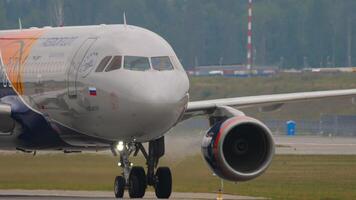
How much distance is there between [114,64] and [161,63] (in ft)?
3.00

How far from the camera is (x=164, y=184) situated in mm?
29562

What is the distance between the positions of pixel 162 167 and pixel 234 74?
79.1 m

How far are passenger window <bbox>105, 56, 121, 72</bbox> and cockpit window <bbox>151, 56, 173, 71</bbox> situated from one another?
66 cm

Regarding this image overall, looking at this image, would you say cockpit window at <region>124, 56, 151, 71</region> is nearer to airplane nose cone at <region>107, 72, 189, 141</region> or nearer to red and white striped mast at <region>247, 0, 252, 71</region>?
airplane nose cone at <region>107, 72, 189, 141</region>

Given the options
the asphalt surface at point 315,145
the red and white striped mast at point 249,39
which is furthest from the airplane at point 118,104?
the red and white striped mast at point 249,39

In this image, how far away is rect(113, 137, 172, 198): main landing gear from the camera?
94.4ft

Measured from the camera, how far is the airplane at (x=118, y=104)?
27.5 m

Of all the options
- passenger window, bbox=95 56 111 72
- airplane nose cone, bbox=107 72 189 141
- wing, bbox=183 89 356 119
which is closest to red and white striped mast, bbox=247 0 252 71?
wing, bbox=183 89 356 119

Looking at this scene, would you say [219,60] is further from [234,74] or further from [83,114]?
[83,114]

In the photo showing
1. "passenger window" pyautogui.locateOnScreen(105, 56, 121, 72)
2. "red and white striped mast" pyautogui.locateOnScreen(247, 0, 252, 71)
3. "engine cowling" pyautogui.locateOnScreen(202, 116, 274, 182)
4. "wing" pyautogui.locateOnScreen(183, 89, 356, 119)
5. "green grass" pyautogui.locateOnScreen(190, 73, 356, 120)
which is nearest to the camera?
"engine cowling" pyautogui.locateOnScreen(202, 116, 274, 182)

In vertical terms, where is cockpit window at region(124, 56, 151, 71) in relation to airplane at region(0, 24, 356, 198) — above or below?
above

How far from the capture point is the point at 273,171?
42688mm

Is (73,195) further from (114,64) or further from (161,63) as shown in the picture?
(161,63)

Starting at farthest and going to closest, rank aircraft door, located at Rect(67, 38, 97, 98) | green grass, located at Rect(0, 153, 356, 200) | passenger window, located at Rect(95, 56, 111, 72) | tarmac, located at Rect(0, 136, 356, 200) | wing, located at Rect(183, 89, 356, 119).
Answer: green grass, located at Rect(0, 153, 356, 200), tarmac, located at Rect(0, 136, 356, 200), wing, located at Rect(183, 89, 356, 119), aircraft door, located at Rect(67, 38, 97, 98), passenger window, located at Rect(95, 56, 111, 72)
